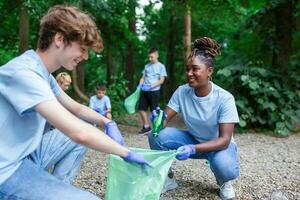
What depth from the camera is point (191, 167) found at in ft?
15.0

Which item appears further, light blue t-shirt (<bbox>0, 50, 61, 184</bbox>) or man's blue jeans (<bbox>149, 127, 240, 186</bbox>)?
man's blue jeans (<bbox>149, 127, 240, 186</bbox>)

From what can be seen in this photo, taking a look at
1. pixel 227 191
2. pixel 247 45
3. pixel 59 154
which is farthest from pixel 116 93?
pixel 59 154

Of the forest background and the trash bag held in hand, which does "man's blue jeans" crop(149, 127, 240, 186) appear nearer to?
the trash bag held in hand

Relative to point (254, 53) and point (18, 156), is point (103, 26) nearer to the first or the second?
point (254, 53)

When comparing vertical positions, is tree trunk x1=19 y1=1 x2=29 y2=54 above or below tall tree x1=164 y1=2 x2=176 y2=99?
above

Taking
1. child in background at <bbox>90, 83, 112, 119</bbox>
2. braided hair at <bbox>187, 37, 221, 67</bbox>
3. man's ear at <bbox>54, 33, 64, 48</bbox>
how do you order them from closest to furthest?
man's ear at <bbox>54, 33, 64, 48</bbox>
braided hair at <bbox>187, 37, 221, 67</bbox>
child in background at <bbox>90, 83, 112, 119</bbox>

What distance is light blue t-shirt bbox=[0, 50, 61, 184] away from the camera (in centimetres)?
190

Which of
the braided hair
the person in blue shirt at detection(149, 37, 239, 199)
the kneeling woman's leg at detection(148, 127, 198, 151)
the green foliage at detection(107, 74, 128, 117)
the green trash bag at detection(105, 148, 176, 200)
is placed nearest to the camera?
the green trash bag at detection(105, 148, 176, 200)

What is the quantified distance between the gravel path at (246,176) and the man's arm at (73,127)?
1.62 meters

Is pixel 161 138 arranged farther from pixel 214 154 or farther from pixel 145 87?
pixel 145 87

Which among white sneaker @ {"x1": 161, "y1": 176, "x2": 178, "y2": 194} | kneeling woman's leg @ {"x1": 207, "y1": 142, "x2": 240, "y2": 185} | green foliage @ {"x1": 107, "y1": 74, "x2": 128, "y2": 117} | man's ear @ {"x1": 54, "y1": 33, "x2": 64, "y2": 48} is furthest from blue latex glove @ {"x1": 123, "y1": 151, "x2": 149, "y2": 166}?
green foliage @ {"x1": 107, "y1": 74, "x2": 128, "y2": 117}

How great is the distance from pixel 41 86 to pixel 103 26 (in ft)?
26.5

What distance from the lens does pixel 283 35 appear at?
804cm

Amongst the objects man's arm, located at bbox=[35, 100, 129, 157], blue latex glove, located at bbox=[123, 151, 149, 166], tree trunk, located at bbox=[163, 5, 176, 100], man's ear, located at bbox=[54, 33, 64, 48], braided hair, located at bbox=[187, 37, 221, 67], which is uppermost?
man's ear, located at bbox=[54, 33, 64, 48]
